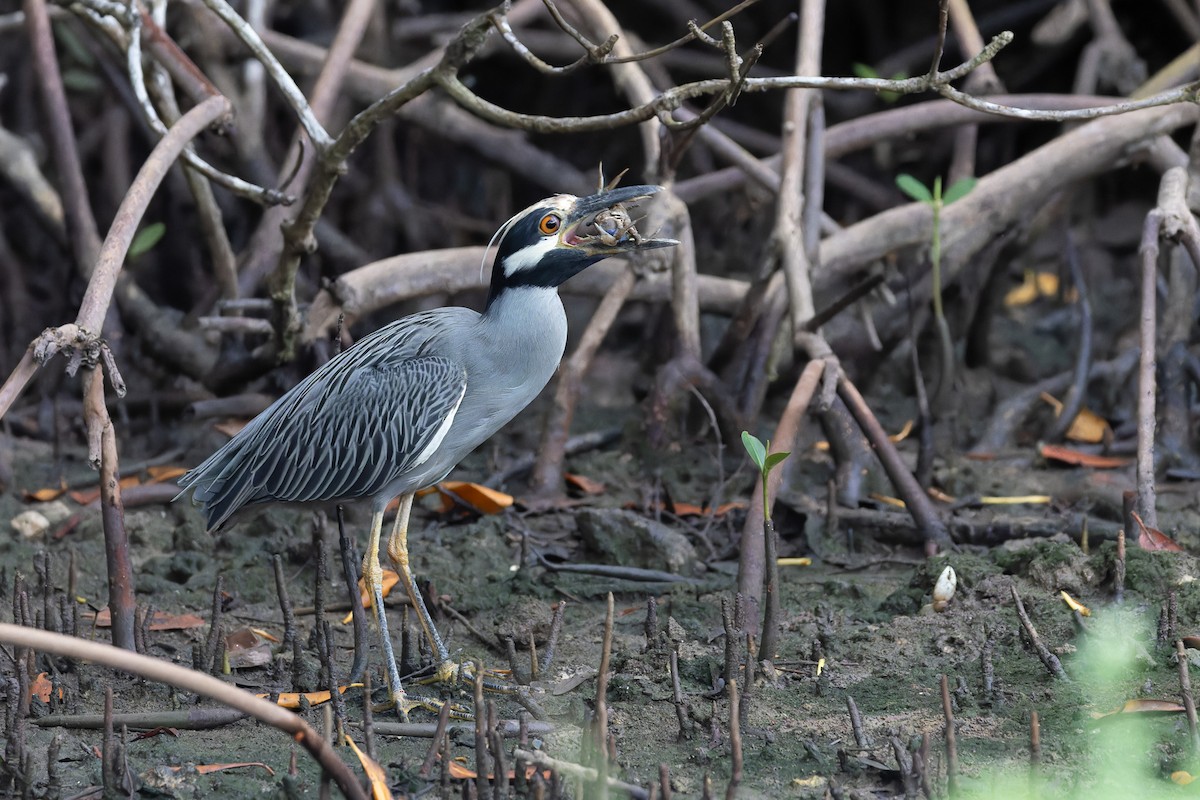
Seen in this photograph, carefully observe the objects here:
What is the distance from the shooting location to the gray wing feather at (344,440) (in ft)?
12.7

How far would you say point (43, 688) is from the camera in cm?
347

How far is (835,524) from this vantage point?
181 inches

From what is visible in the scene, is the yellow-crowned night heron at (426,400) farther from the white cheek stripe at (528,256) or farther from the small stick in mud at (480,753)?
the small stick in mud at (480,753)

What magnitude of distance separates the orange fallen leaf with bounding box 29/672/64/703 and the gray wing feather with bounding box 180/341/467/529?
0.63 meters

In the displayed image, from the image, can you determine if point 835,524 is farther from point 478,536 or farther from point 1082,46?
point 1082,46

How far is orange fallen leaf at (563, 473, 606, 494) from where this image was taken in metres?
5.12

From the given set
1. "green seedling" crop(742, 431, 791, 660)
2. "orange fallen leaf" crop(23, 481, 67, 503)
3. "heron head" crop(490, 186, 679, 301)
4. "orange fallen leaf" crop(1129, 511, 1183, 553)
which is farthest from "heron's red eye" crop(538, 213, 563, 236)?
"orange fallen leaf" crop(23, 481, 67, 503)

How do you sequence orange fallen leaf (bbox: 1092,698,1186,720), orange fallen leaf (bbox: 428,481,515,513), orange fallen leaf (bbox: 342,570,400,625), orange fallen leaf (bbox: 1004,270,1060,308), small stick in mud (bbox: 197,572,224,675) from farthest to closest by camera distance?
orange fallen leaf (bbox: 1004,270,1060,308) < orange fallen leaf (bbox: 428,481,515,513) < orange fallen leaf (bbox: 342,570,400,625) < small stick in mud (bbox: 197,572,224,675) < orange fallen leaf (bbox: 1092,698,1186,720)

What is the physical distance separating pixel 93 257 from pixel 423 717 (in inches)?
116

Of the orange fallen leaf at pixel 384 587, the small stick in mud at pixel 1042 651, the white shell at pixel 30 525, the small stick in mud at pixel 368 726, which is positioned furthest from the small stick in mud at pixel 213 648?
the small stick in mud at pixel 1042 651

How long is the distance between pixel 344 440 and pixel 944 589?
1.73 metres

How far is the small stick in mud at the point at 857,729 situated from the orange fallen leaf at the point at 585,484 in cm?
210

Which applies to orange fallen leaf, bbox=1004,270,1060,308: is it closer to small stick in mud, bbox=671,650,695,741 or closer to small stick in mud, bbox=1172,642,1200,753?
small stick in mud, bbox=1172,642,1200,753

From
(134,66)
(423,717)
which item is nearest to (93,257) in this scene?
(134,66)
